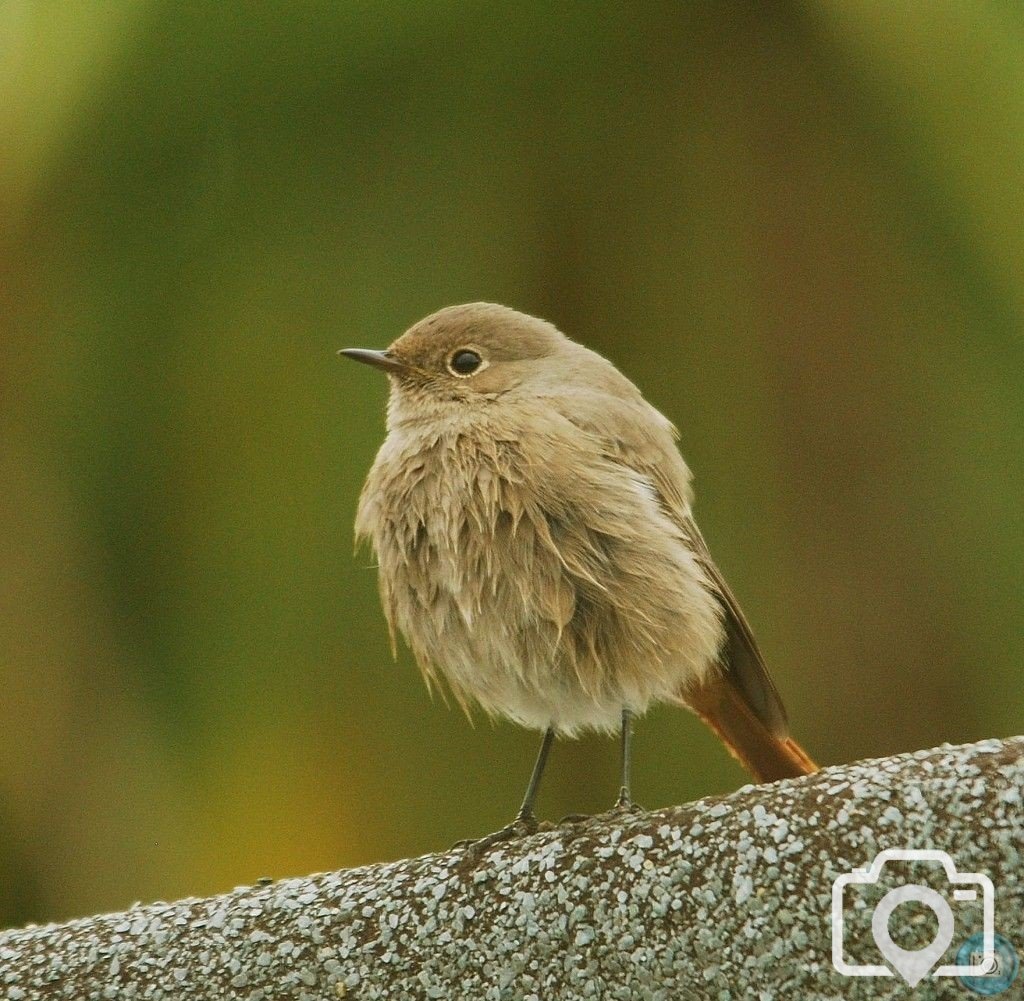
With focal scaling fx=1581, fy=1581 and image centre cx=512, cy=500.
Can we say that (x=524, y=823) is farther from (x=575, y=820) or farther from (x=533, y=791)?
(x=575, y=820)

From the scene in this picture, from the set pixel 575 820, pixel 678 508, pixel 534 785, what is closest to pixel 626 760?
pixel 534 785

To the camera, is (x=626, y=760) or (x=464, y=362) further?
(x=464, y=362)

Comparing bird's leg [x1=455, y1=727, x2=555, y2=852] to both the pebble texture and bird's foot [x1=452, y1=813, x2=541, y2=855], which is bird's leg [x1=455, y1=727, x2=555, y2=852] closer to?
bird's foot [x1=452, y1=813, x2=541, y2=855]

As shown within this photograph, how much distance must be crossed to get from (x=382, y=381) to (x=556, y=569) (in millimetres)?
1990

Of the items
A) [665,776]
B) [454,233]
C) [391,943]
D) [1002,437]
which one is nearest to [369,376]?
[454,233]

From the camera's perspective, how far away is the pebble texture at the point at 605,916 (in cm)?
191

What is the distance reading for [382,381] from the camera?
5113 millimetres

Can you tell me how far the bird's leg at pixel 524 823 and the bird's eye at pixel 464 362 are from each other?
36.8 inches

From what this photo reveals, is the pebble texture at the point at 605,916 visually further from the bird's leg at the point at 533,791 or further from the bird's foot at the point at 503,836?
the bird's leg at the point at 533,791

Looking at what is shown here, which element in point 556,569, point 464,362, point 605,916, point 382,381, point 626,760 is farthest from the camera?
point 382,381

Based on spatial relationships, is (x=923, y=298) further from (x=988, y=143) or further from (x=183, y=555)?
(x=183, y=555)

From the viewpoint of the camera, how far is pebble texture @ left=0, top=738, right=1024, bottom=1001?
1.91 m

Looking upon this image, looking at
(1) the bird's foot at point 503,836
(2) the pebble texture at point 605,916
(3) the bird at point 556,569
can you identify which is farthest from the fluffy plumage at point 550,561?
(2) the pebble texture at point 605,916

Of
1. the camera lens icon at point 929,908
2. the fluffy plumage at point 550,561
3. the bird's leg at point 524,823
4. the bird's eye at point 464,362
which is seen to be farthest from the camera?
the bird's eye at point 464,362
